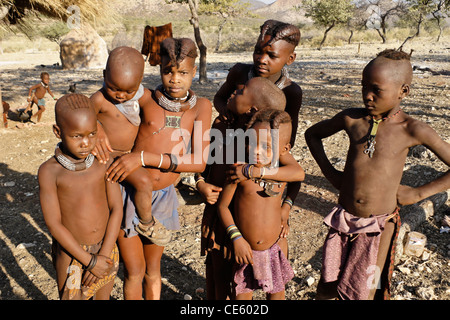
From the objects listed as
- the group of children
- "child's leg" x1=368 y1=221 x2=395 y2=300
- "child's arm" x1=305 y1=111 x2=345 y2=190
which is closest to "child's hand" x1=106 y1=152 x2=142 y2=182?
the group of children

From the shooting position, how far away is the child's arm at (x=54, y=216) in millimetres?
1715

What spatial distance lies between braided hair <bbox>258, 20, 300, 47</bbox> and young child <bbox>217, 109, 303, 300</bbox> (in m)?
0.54

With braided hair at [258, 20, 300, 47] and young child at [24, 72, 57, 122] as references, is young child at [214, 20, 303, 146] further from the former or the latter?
young child at [24, 72, 57, 122]

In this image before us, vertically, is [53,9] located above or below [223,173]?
above

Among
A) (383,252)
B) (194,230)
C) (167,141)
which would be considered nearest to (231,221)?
(167,141)

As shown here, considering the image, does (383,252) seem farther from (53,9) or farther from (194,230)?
(53,9)

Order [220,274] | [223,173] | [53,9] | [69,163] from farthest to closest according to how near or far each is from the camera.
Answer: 1. [53,9]
2. [220,274]
3. [223,173]
4. [69,163]

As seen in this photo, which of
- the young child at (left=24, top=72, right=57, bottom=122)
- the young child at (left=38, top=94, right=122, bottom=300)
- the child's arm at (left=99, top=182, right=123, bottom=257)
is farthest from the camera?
the young child at (left=24, top=72, right=57, bottom=122)

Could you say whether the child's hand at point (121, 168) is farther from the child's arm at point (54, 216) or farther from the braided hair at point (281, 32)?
the braided hair at point (281, 32)

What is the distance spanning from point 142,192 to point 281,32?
3.88ft

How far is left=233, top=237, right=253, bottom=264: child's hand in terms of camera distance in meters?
1.89

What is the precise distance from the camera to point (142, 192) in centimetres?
197

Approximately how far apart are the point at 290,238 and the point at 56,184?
2400 mm

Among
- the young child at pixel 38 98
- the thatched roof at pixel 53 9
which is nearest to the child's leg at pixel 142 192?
the thatched roof at pixel 53 9
